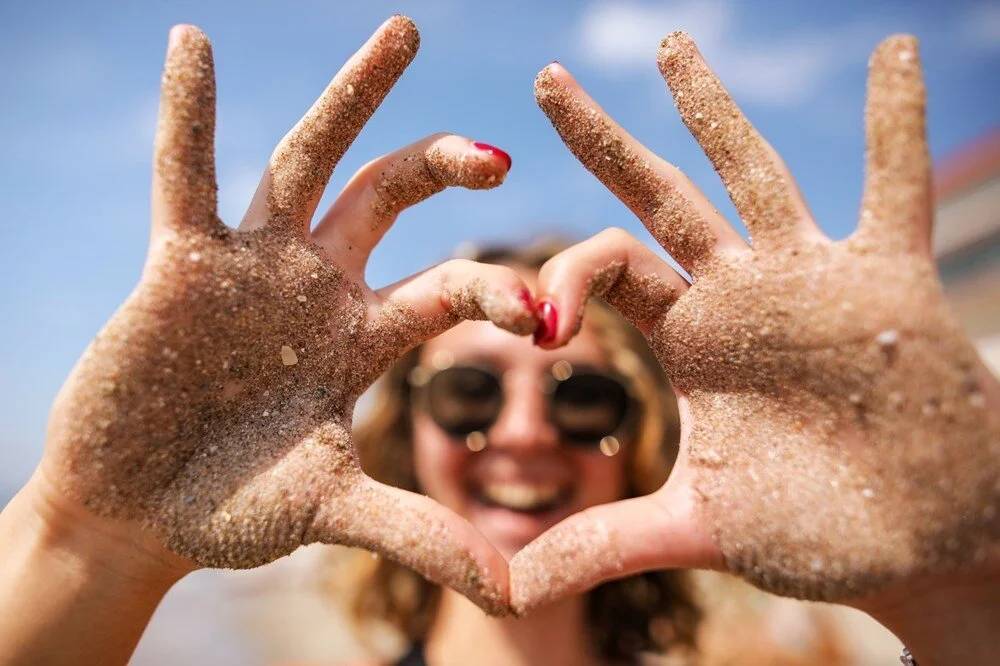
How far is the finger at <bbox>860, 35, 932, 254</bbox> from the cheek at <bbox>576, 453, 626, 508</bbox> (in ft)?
5.97

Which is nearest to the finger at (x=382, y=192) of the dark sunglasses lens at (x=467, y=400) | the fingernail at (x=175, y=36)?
the fingernail at (x=175, y=36)

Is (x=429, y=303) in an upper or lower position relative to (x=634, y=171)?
lower

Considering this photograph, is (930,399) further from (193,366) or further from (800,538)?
(193,366)

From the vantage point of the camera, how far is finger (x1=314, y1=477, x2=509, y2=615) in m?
1.36

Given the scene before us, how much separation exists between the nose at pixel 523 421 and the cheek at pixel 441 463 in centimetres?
21

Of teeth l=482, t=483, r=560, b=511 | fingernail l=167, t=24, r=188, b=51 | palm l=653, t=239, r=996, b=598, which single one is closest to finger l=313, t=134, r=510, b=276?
fingernail l=167, t=24, r=188, b=51

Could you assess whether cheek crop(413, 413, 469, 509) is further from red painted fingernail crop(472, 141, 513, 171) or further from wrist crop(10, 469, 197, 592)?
red painted fingernail crop(472, 141, 513, 171)

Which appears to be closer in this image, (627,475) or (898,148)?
(898,148)

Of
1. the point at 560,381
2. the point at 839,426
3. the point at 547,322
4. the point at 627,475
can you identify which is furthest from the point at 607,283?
the point at 627,475

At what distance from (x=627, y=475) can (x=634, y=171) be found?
203 centimetres

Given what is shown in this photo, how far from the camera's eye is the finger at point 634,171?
62.8 inches

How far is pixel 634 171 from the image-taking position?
5.28 feet

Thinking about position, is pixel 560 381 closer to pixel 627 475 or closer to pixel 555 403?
pixel 555 403

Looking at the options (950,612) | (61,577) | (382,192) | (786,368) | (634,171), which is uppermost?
(634,171)
